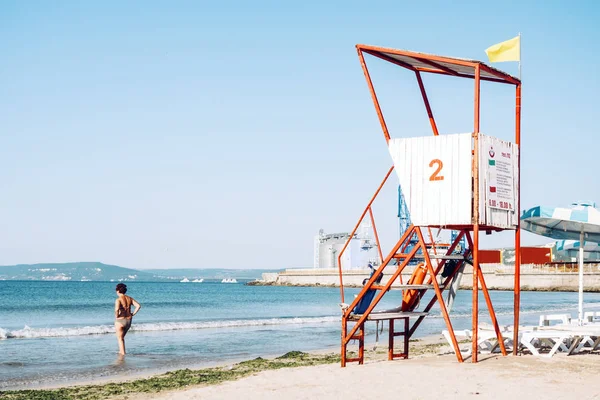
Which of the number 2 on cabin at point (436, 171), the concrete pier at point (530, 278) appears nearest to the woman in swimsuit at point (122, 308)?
the number 2 on cabin at point (436, 171)

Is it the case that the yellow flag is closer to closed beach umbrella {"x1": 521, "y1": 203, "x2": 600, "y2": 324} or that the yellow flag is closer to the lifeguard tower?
the lifeguard tower

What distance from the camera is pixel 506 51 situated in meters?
11.3

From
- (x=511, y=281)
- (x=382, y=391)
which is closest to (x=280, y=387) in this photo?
(x=382, y=391)

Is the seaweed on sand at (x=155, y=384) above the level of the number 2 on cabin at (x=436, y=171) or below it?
below

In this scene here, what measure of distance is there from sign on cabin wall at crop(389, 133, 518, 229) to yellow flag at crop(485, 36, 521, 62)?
1.36m

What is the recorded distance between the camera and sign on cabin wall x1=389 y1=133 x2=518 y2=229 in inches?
410

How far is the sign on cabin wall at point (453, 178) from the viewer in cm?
1042

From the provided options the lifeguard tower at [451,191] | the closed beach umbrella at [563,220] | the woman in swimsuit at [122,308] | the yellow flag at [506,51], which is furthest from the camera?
the woman in swimsuit at [122,308]

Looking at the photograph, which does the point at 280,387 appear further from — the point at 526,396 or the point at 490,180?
the point at 490,180

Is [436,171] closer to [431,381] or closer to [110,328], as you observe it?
[431,381]

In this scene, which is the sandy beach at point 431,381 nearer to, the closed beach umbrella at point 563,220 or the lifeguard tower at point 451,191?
the lifeguard tower at point 451,191

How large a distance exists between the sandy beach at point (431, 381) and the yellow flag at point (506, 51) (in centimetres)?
453

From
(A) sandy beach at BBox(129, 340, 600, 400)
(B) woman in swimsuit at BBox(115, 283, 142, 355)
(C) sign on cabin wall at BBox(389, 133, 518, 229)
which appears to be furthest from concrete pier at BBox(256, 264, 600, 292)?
(A) sandy beach at BBox(129, 340, 600, 400)

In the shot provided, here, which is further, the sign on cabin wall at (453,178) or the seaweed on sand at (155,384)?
the seaweed on sand at (155,384)
